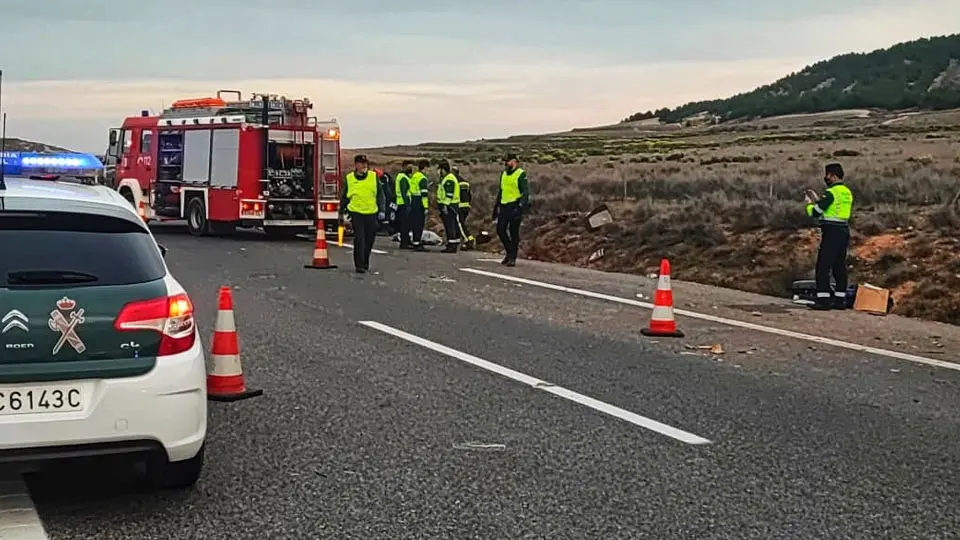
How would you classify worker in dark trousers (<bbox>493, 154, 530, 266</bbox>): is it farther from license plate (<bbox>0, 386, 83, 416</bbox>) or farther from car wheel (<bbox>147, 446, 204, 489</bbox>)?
license plate (<bbox>0, 386, 83, 416</bbox>)

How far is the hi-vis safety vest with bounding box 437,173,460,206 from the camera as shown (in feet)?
70.4

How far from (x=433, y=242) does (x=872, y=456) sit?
54.9 ft

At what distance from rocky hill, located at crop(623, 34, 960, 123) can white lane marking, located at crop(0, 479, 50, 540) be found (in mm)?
125720

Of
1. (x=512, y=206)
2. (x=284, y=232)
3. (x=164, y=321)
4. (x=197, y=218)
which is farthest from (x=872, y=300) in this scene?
(x=197, y=218)

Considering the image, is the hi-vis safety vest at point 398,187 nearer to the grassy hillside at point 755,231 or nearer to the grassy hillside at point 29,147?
the grassy hillside at point 755,231

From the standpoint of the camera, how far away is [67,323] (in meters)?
4.95

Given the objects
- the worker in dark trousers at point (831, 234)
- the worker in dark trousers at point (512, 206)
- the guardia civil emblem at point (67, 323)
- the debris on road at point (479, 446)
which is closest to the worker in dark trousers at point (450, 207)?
the worker in dark trousers at point (512, 206)

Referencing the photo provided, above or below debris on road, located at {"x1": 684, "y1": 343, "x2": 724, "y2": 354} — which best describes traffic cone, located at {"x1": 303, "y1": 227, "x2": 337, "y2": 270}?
above

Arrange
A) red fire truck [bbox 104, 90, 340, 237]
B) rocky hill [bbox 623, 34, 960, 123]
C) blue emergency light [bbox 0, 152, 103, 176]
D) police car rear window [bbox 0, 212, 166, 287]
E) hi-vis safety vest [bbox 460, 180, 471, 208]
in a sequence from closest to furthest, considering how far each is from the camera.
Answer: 1. police car rear window [bbox 0, 212, 166, 287]
2. blue emergency light [bbox 0, 152, 103, 176]
3. hi-vis safety vest [bbox 460, 180, 471, 208]
4. red fire truck [bbox 104, 90, 340, 237]
5. rocky hill [bbox 623, 34, 960, 123]

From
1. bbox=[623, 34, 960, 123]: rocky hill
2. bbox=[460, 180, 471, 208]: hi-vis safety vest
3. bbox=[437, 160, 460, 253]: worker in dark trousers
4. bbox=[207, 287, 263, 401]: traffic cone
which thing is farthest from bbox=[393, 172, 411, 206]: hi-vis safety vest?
bbox=[623, 34, 960, 123]: rocky hill

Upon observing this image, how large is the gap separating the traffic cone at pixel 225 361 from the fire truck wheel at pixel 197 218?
740 inches

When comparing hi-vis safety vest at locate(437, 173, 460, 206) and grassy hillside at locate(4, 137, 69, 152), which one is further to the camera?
hi-vis safety vest at locate(437, 173, 460, 206)

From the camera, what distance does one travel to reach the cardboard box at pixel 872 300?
1325 cm

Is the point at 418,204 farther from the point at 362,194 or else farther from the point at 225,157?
the point at 225,157
